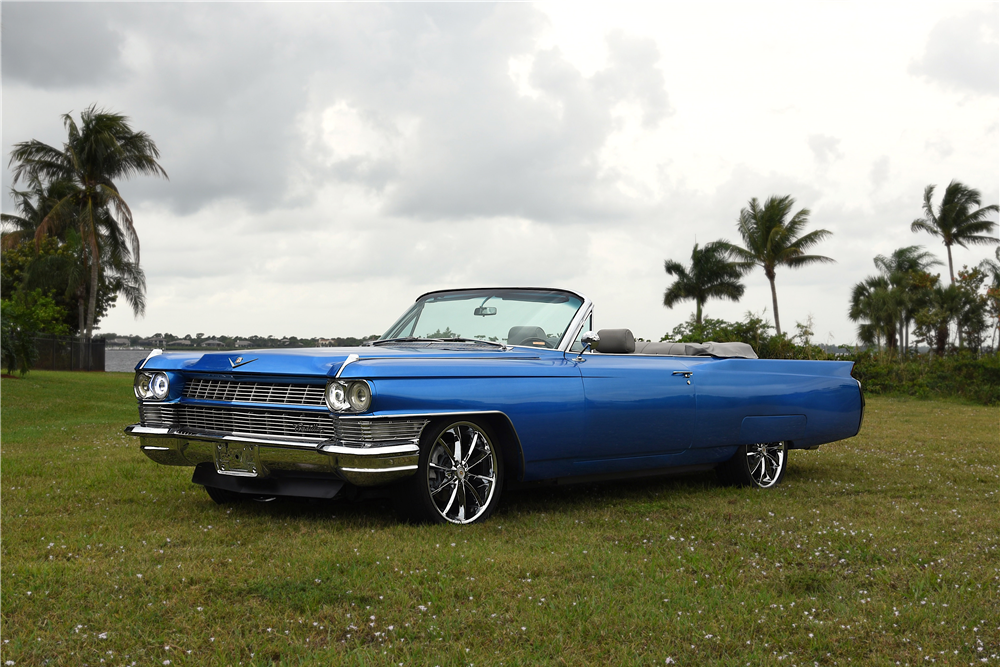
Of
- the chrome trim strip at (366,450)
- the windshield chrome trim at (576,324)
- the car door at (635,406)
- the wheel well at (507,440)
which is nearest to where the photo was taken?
the chrome trim strip at (366,450)

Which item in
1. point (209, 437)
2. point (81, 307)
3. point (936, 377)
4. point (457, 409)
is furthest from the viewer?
point (81, 307)

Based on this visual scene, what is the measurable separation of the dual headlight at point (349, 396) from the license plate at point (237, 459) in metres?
0.60

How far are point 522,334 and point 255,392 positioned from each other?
1.95m

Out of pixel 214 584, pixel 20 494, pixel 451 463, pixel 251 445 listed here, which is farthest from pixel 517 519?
pixel 20 494

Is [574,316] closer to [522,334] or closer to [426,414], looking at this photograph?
[522,334]

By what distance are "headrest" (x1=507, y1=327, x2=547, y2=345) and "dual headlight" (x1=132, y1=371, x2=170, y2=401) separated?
7.51 feet

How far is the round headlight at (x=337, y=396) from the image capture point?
4.91 meters

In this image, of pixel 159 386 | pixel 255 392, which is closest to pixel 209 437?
pixel 255 392

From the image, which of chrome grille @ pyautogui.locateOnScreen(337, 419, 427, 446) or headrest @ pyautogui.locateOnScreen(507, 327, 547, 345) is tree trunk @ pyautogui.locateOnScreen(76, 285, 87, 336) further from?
chrome grille @ pyautogui.locateOnScreen(337, 419, 427, 446)

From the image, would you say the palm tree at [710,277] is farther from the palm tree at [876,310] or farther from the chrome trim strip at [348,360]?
the chrome trim strip at [348,360]

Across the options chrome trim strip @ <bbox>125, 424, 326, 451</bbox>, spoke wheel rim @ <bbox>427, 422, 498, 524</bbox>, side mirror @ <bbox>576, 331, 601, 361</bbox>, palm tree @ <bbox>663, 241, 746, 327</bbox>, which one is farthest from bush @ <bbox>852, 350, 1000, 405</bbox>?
palm tree @ <bbox>663, 241, 746, 327</bbox>

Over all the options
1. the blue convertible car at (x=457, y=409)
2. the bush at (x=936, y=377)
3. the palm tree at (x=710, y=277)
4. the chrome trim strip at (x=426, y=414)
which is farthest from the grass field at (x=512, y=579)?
the palm tree at (x=710, y=277)

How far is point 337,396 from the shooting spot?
4.93 metres

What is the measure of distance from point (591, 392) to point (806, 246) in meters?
44.8
